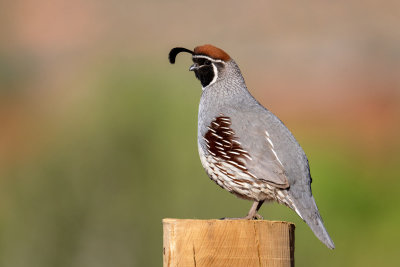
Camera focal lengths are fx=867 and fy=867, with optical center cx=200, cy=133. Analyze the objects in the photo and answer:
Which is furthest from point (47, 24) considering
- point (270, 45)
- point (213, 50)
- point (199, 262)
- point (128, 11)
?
point (199, 262)

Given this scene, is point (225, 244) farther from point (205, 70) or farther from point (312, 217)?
point (205, 70)

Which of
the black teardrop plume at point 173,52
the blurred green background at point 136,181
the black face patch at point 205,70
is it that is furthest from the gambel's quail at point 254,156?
the blurred green background at point 136,181

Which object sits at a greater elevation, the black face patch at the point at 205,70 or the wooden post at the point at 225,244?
the black face patch at the point at 205,70

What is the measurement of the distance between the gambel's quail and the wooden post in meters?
0.84

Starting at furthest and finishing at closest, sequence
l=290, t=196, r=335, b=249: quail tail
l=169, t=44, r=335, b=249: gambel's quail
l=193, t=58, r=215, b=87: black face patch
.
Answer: l=193, t=58, r=215, b=87: black face patch < l=169, t=44, r=335, b=249: gambel's quail < l=290, t=196, r=335, b=249: quail tail

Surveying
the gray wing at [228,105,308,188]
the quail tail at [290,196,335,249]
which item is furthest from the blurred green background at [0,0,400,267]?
the quail tail at [290,196,335,249]

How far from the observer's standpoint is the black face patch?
502 cm

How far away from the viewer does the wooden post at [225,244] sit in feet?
10.7

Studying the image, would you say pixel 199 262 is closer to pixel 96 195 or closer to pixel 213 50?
pixel 213 50

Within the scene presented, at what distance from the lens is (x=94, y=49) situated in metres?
22.5

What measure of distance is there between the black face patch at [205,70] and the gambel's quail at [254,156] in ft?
0.78

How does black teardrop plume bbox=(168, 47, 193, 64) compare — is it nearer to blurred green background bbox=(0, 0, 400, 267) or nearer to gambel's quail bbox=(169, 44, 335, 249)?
gambel's quail bbox=(169, 44, 335, 249)

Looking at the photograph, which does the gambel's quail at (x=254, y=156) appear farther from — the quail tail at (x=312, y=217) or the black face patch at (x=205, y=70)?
the black face patch at (x=205, y=70)

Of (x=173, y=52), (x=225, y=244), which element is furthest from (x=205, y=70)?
(x=225, y=244)
